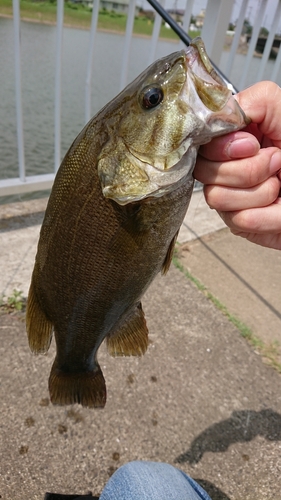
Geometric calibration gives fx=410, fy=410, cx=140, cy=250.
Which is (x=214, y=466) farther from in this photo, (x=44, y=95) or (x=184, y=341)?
(x=44, y=95)

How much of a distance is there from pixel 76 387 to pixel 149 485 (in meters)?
0.44

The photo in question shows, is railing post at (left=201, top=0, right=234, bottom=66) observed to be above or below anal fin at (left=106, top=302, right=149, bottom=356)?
above

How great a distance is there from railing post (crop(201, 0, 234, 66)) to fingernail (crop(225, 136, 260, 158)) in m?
3.27

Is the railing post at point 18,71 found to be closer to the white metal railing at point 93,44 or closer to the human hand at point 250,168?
the white metal railing at point 93,44

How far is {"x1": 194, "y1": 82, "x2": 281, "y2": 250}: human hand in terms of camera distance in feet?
3.59

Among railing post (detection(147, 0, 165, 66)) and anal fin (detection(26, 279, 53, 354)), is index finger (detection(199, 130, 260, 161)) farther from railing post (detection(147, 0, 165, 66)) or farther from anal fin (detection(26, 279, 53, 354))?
railing post (detection(147, 0, 165, 66))

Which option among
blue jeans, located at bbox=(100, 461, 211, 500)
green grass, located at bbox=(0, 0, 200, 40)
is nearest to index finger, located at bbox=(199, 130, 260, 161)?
blue jeans, located at bbox=(100, 461, 211, 500)

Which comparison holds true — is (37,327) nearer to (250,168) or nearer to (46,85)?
(250,168)

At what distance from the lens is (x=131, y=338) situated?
5.07 feet

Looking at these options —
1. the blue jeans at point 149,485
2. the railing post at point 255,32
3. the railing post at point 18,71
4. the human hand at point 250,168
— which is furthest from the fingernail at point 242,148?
the railing post at point 255,32

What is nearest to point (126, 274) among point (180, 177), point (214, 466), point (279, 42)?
point (180, 177)

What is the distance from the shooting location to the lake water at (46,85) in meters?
5.55

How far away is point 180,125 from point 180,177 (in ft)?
0.44

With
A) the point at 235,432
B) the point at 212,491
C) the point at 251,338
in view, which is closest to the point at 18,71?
the point at 251,338
